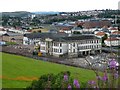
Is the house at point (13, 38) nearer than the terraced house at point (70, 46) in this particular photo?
No

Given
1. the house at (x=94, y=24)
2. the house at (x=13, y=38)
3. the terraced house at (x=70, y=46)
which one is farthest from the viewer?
the house at (x=94, y=24)

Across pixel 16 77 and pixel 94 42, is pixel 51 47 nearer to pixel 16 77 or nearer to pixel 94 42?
pixel 94 42

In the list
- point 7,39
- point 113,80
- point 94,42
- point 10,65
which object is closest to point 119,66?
point 113,80

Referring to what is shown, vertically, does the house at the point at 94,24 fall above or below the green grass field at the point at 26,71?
above

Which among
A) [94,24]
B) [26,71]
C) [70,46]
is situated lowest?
[26,71]

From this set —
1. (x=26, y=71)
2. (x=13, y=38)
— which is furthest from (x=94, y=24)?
(x=26, y=71)

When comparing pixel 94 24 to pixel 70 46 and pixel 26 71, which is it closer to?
pixel 70 46

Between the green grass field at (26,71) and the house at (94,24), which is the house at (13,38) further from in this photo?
the house at (94,24)

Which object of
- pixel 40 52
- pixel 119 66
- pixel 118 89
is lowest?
pixel 40 52

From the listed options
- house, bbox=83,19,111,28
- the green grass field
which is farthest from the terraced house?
house, bbox=83,19,111,28

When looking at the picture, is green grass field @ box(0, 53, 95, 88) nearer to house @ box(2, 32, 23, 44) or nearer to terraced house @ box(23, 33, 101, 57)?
terraced house @ box(23, 33, 101, 57)

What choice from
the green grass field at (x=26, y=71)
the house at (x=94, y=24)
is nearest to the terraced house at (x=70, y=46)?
the green grass field at (x=26, y=71)
